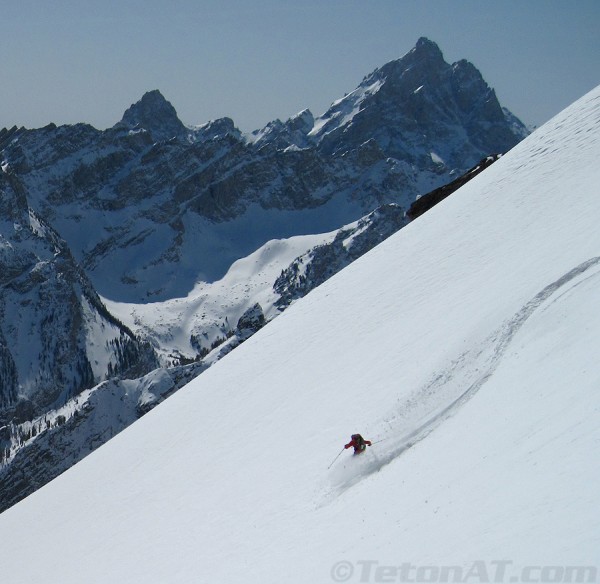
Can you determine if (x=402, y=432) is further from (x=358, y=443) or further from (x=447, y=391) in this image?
(x=447, y=391)

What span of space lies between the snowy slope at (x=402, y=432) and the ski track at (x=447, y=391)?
7cm

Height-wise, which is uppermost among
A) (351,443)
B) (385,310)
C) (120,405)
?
(120,405)

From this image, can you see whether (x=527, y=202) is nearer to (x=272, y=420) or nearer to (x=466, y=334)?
(x=466, y=334)

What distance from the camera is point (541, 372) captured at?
17.5 meters

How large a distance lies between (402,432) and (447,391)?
184 centimetres

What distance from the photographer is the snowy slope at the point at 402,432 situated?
13.1 meters

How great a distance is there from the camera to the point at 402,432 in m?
20.2

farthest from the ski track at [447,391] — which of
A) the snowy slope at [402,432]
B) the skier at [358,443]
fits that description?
the skier at [358,443]

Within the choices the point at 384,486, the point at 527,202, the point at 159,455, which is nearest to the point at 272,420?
the point at 159,455

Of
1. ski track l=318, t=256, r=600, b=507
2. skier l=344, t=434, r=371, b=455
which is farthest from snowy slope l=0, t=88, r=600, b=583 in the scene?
skier l=344, t=434, r=371, b=455

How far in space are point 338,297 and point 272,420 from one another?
11.4 meters

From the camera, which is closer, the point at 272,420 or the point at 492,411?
the point at 492,411

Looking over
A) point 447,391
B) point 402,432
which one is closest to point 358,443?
point 402,432

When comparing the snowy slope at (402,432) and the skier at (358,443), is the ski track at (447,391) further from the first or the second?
the skier at (358,443)
